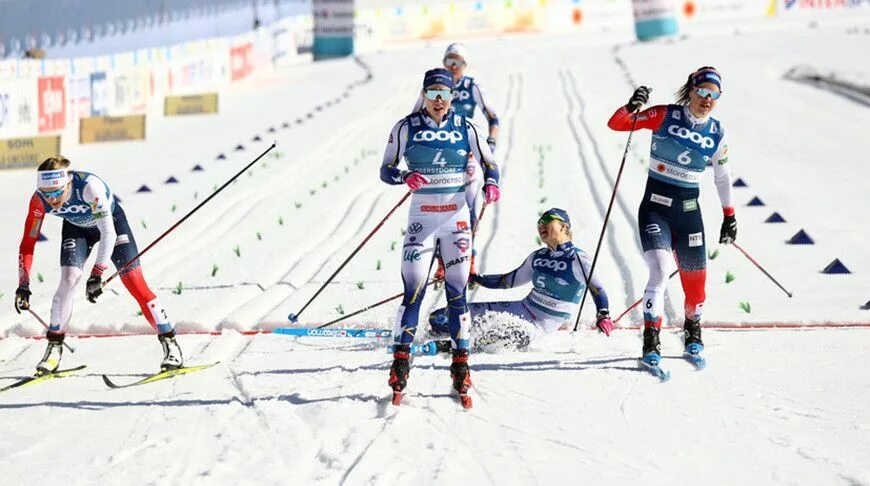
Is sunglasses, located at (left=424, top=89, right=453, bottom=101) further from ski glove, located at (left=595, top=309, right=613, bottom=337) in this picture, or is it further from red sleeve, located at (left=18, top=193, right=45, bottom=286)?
red sleeve, located at (left=18, top=193, right=45, bottom=286)

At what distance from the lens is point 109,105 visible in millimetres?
28031

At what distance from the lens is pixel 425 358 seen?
8391 mm

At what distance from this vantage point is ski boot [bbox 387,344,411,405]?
281 inches

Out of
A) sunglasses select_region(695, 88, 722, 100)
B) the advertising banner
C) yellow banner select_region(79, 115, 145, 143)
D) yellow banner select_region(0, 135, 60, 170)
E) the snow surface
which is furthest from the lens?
the advertising banner

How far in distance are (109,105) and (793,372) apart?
2341 centimetres

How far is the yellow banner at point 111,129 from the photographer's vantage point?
984 inches

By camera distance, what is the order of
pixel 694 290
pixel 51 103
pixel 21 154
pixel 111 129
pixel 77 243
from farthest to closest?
1. pixel 111 129
2. pixel 51 103
3. pixel 21 154
4. pixel 77 243
5. pixel 694 290

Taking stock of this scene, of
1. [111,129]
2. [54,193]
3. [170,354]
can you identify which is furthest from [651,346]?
[111,129]

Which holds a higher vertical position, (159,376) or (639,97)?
(639,97)

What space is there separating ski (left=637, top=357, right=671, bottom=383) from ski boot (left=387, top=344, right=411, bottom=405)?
180cm

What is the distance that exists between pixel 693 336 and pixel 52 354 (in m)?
4.85

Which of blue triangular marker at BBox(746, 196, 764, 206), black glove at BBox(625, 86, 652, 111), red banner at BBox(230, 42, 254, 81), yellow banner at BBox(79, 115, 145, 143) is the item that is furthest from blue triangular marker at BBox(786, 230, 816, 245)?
red banner at BBox(230, 42, 254, 81)

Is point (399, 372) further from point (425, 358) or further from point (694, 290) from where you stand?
point (694, 290)

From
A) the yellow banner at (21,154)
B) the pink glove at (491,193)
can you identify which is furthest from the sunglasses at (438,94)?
the yellow banner at (21,154)
